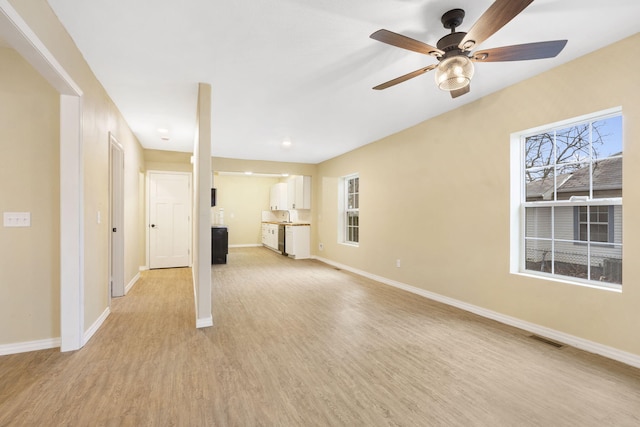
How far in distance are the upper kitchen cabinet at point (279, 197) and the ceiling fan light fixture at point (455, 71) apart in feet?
21.9

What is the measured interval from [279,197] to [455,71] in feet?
24.1

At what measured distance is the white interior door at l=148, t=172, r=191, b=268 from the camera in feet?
19.9

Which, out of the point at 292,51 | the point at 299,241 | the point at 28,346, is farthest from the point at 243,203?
the point at 292,51

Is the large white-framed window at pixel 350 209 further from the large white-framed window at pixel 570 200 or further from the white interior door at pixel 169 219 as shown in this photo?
the white interior door at pixel 169 219

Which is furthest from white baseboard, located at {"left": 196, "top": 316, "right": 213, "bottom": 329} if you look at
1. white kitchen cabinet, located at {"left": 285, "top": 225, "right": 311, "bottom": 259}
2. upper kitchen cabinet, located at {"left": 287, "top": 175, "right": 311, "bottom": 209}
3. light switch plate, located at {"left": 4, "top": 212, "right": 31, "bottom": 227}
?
upper kitchen cabinet, located at {"left": 287, "top": 175, "right": 311, "bottom": 209}

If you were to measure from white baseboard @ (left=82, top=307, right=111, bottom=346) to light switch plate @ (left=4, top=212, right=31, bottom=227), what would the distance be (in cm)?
106

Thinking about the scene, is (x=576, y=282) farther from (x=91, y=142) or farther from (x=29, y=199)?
(x=29, y=199)

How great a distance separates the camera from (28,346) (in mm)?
2455

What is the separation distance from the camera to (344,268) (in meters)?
6.27

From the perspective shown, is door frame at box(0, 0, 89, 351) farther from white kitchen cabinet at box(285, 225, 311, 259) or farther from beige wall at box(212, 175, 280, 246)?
beige wall at box(212, 175, 280, 246)

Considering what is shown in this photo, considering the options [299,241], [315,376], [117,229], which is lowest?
[315,376]

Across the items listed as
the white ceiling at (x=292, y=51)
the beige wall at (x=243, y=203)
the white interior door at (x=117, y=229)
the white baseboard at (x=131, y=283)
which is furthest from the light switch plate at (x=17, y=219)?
the beige wall at (x=243, y=203)

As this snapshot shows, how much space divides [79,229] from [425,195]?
12.9 ft

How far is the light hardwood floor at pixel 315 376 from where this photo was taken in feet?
5.65
